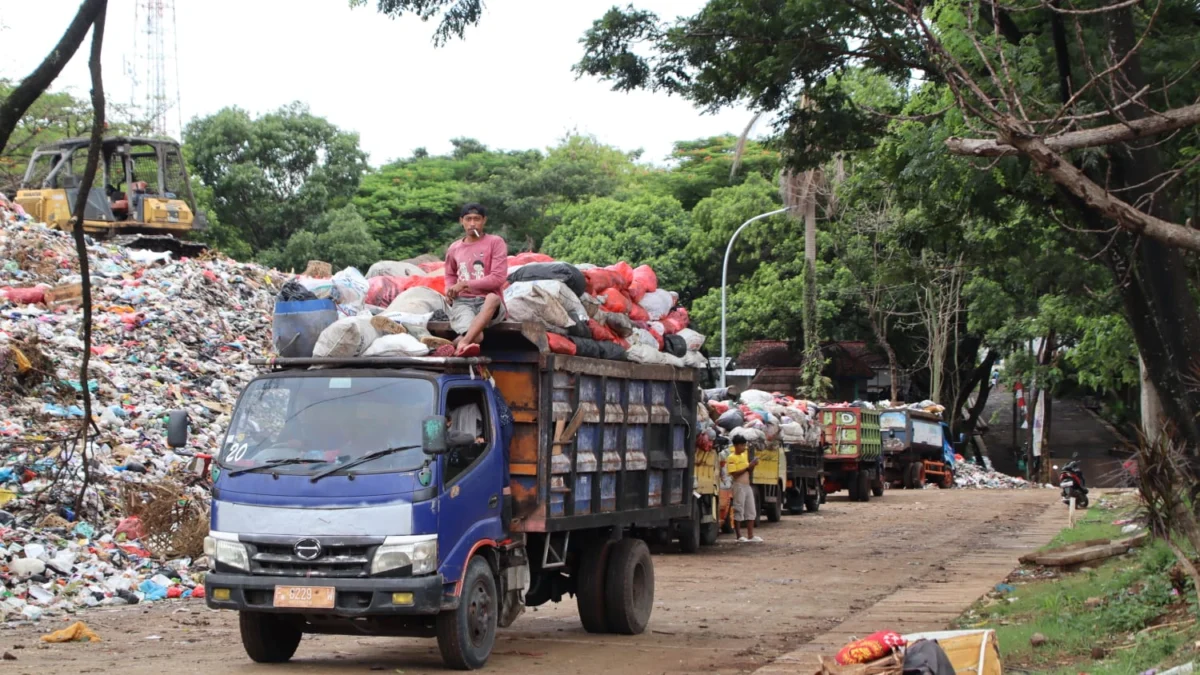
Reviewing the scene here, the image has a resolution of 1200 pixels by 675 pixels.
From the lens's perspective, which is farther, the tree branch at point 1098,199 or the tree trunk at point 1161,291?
the tree trunk at point 1161,291

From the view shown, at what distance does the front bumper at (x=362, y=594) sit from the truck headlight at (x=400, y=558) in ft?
0.22

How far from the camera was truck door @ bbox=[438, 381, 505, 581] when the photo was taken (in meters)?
9.05

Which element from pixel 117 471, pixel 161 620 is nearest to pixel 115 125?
pixel 117 471

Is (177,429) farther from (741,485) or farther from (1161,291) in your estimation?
(741,485)

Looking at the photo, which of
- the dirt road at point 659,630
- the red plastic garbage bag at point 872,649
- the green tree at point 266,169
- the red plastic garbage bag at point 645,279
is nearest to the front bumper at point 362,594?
the dirt road at point 659,630

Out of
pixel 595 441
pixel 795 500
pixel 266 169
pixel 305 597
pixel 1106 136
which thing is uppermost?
pixel 266 169

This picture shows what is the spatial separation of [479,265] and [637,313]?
2781 millimetres

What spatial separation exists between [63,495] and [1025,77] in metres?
11.3

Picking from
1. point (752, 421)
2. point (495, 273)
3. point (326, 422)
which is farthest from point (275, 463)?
point (752, 421)

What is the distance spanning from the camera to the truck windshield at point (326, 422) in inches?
363

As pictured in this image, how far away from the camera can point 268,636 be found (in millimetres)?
9602

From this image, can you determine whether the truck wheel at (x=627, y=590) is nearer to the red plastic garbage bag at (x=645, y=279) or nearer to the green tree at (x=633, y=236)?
the red plastic garbage bag at (x=645, y=279)

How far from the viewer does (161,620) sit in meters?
12.6

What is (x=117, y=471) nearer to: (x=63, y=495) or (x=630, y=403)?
(x=63, y=495)
